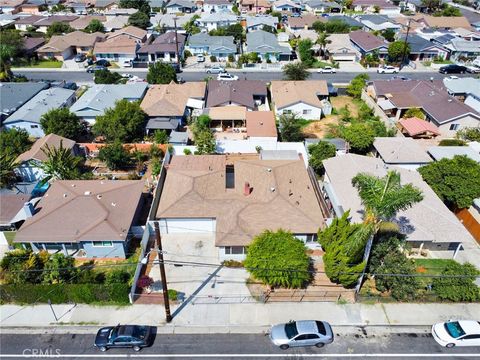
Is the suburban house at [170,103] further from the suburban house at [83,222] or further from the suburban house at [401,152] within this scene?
the suburban house at [401,152]

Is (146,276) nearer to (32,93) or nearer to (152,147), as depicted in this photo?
(152,147)

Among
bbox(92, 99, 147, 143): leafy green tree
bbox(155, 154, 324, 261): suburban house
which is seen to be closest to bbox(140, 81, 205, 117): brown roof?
bbox(92, 99, 147, 143): leafy green tree

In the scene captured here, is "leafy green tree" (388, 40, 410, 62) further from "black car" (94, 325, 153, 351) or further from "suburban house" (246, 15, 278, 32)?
"black car" (94, 325, 153, 351)

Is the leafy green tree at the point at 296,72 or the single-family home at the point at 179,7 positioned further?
the single-family home at the point at 179,7

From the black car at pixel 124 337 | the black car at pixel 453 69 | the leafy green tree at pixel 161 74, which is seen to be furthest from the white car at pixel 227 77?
the black car at pixel 124 337

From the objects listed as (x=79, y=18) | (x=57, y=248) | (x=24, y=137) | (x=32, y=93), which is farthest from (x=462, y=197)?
(x=79, y=18)

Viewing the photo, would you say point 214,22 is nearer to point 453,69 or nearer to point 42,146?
point 453,69
